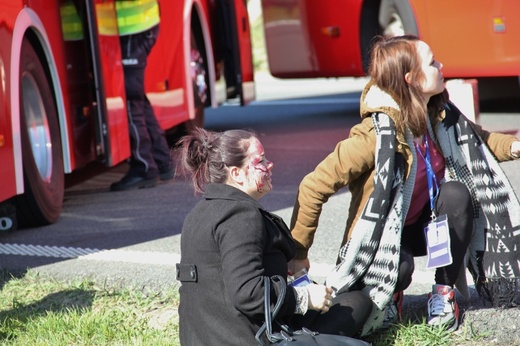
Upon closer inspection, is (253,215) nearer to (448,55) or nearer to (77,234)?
(77,234)

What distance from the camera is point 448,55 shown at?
8758 mm

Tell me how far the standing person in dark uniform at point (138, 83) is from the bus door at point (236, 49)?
206cm

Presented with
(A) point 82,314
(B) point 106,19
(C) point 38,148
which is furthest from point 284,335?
(B) point 106,19

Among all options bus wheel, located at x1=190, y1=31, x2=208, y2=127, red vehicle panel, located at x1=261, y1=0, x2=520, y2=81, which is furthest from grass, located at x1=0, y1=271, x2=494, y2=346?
red vehicle panel, located at x1=261, y1=0, x2=520, y2=81

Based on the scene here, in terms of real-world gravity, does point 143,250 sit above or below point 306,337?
below

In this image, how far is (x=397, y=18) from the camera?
30.9 ft

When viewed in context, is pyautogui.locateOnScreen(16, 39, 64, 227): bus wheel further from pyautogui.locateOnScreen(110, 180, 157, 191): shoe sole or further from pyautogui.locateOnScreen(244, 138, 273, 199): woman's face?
pyautogui.locateOnScreen(244, 138, 273, 199): woman's face

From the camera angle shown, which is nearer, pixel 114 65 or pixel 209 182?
pixel 209 182

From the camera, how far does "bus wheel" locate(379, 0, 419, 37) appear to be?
29.5 ft

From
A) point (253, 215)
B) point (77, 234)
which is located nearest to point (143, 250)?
point (77, 234)

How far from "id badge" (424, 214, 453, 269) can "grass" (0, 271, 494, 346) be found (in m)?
0.25

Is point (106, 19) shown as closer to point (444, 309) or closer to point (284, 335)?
point (444, 309)

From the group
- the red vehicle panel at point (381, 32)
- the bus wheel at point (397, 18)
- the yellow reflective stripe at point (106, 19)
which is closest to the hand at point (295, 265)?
the yellow reflective stripe at point (106, 19)

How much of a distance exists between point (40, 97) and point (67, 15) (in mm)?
729
